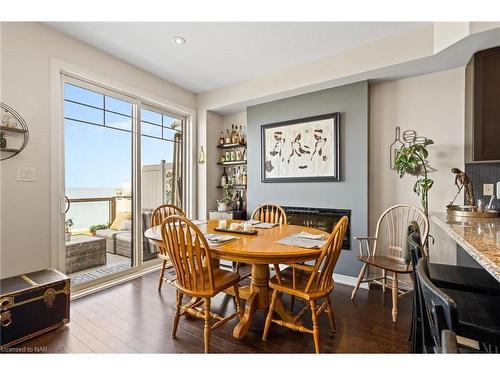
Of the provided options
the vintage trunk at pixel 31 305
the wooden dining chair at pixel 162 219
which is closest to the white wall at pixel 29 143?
the vintage trunk at pixel 31 305

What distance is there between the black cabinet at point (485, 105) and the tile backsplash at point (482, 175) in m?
0.26

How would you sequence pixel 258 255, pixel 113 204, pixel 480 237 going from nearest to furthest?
pixel 480 237, pixel 258 255, pixel 113 204

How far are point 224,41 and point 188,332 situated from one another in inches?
108

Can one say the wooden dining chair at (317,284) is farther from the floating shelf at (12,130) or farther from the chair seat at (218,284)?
the floating shelf at (12,130)

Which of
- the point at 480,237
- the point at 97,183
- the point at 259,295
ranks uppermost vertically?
the point at 97,183

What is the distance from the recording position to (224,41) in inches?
103

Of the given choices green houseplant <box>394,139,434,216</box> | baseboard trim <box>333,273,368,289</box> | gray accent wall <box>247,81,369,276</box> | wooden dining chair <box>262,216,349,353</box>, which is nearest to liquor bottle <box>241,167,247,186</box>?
gray accent wall <box>247,81,369,276</box>

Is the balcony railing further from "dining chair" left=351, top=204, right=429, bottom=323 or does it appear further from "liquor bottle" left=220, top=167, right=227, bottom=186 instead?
"dining chair" left=351, top=204, right=429, bottom=323

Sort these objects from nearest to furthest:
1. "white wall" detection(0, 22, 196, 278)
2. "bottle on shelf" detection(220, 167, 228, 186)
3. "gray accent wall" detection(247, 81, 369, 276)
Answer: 1. "white wall" detection(0, 22, 196, 278)
2. "gray accent wall" detection(247, 81, 369, 276)
3. "bottle on shelf" detection(220, 167, 228, 186)

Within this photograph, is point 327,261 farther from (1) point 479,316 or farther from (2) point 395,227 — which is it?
(2) point 395,227

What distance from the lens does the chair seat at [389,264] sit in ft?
7.01

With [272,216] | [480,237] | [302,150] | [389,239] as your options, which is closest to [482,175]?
[389,239]

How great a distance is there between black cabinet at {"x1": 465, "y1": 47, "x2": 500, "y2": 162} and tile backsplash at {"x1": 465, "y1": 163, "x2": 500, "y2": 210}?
26 cm

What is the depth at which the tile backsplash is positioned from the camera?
Answer: 234cm
